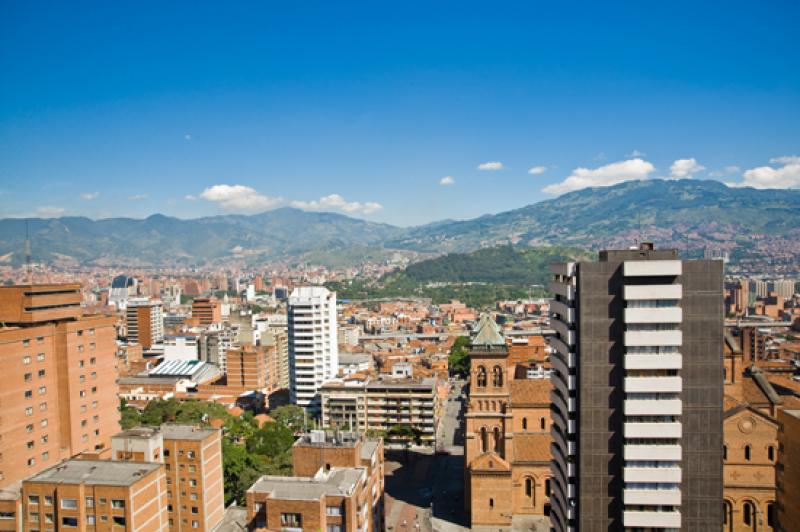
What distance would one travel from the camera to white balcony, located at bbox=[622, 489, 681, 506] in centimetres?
2358

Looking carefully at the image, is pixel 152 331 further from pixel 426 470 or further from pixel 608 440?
pixel 608 440

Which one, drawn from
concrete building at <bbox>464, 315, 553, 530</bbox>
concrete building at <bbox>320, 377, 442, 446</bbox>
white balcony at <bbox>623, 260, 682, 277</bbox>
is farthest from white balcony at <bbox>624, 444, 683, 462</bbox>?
concrete building at <bbox>320, 377, 442, 446</bbox>

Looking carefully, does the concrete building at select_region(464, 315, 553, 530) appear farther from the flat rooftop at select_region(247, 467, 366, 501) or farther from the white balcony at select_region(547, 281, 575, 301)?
the white balcony at select_region(547, 281, 575, 301)

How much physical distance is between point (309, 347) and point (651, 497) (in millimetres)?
49083

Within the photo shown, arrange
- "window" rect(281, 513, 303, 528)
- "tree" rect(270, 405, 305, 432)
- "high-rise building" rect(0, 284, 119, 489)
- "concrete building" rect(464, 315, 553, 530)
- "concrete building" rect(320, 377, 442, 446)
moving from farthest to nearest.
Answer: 1. "tree" rect(270, 405, 305, 432)
2. "concrete building" rect(320, 377, 442, 446)
3. "concrete building" rect(464, 315, 553, 530)
4. "high-rise building" rect(0, 284, 119, 489)
5. "window" rect(281, 513, 303, 528)

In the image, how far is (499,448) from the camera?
4147 cm

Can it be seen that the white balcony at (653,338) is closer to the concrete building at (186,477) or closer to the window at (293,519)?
the window at (293,519)

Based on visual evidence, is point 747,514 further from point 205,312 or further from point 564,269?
point 205,312

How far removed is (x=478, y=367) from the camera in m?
41.9

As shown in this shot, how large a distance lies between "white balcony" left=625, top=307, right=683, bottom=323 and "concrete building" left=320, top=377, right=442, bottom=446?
37543 millimetres

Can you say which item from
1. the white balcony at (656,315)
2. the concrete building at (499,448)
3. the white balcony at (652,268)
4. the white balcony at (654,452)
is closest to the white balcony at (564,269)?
the white balcony at (652,268)

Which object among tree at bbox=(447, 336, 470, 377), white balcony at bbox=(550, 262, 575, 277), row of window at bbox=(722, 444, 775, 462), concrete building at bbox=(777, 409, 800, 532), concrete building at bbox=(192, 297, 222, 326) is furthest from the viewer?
concrete building at bbox=(192, 297, 222, 326)

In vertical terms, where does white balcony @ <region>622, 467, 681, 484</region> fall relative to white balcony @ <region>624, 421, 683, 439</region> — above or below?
below

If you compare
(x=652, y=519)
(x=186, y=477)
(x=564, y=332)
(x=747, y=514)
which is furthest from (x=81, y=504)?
(x=747, y=514)
